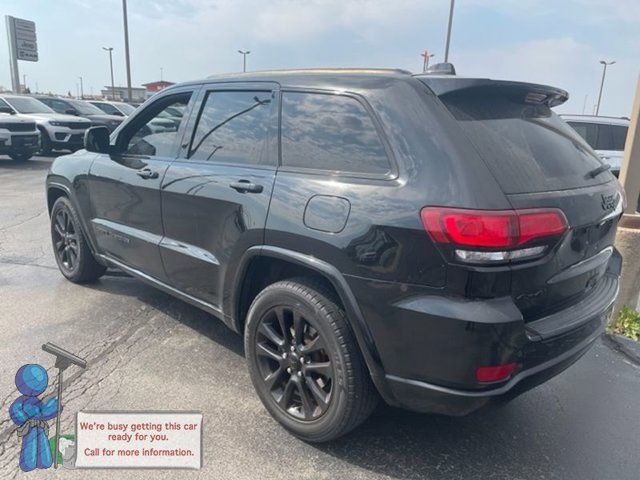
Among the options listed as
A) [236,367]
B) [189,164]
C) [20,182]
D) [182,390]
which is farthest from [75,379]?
[20,182]

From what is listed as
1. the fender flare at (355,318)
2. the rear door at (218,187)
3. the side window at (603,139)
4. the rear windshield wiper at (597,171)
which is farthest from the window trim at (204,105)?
the side window at (603,139)

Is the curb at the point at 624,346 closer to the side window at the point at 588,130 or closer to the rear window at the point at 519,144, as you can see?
the rear window at the point at 519,144

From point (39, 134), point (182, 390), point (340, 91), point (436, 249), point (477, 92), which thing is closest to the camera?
point (436, 249)

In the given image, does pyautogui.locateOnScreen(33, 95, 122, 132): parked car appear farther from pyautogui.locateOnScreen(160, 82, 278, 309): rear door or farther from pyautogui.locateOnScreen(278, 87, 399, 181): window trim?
pyautogui.locateOnScreen(278, 87, 399, 181): window trim

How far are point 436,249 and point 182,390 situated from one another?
6.09 ft

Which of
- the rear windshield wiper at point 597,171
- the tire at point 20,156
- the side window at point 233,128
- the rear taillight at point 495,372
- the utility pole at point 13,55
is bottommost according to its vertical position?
the tire at point 20,156

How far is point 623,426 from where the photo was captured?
2.87 metres

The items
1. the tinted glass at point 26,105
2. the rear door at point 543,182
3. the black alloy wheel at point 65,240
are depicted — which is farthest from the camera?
the tinted glass at point 26,105

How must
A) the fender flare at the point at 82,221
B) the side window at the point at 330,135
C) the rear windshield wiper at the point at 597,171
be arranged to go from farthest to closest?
the fender flare at the point at 82,221 → the rear windshield wiper at the point at 597,171 → the side window at the point at 330,135

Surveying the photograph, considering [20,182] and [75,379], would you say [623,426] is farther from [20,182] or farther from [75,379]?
[20,182]

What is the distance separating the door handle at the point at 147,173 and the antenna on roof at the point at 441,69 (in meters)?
1.90

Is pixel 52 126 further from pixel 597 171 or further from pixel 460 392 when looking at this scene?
pixel 460 392

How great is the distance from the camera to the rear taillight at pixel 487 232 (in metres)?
1.92

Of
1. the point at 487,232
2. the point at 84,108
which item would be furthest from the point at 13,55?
the point at 487,232
